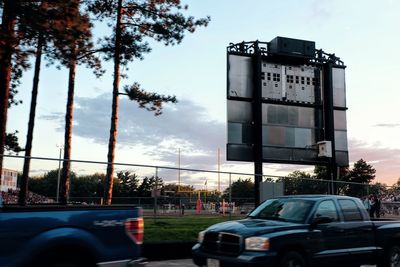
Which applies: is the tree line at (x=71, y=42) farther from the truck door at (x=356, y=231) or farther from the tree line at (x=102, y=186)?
the truck door at (x=356, y=231)

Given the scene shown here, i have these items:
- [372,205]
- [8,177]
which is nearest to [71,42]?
[8,177]

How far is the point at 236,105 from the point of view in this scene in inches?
1107

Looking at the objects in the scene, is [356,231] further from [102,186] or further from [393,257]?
[102,186]

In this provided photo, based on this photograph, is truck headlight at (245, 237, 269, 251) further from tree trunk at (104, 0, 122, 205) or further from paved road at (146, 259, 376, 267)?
tree trunk at (104, 0, 122, 205)

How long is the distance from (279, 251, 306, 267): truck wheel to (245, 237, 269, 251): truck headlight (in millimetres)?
447

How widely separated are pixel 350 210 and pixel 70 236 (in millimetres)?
6141

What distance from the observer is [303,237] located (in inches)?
349

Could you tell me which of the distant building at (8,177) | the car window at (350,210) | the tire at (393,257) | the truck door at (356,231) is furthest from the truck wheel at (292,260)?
the distant building at (8,177)

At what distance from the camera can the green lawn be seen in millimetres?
14133

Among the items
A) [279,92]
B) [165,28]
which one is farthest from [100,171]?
[279,92]

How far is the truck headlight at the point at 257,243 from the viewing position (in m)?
8.30

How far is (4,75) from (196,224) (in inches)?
320

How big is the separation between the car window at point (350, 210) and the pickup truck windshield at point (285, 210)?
908 millimetres

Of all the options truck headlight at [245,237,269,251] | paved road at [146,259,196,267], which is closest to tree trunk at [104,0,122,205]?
paved road at [146,259,196,267]
